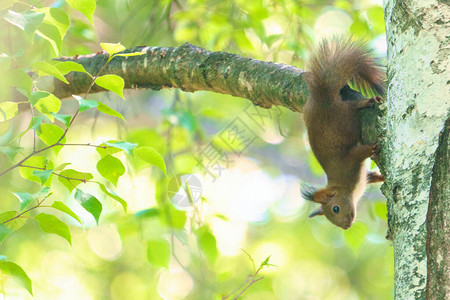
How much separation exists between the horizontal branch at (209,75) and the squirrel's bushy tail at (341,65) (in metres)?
0.14

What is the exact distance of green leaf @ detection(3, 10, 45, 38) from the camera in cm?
122

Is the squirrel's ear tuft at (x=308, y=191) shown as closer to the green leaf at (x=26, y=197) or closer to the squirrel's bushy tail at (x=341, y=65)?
the squirrel's bushy tail at (x=341, y=65)

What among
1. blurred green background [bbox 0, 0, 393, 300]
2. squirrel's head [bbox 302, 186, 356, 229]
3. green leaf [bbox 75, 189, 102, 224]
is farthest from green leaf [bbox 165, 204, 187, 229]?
green leaf [bbox 75, 189, 102, 224]

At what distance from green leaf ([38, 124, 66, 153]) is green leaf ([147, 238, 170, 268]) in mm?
874

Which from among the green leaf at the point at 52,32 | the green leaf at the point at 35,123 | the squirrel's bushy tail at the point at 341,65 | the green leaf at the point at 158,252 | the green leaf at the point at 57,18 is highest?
the squirrel's bushy tail at the point at 341,65

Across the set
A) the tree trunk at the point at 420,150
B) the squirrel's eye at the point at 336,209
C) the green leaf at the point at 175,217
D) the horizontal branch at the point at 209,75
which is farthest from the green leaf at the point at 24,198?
the squirrel's eye at the point at 336,209

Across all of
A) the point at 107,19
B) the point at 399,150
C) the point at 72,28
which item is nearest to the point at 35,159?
the point at 399,150

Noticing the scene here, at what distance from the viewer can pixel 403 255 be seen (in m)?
0.98

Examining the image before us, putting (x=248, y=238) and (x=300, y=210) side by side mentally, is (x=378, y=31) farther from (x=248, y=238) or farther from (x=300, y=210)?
(x=248, y=238)

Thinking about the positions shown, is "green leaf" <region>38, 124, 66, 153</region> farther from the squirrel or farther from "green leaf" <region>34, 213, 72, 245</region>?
the squirrel

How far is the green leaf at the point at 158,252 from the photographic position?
6.96ft

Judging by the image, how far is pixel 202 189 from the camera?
2.59 meters

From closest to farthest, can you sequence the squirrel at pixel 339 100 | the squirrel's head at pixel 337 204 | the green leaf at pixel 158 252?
the squirrel at pixel 339 100 < the green leaf at pixel 158 252 < the squirrel's head at pixel 337 204

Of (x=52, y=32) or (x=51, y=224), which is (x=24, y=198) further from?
(x=52, y=32)
